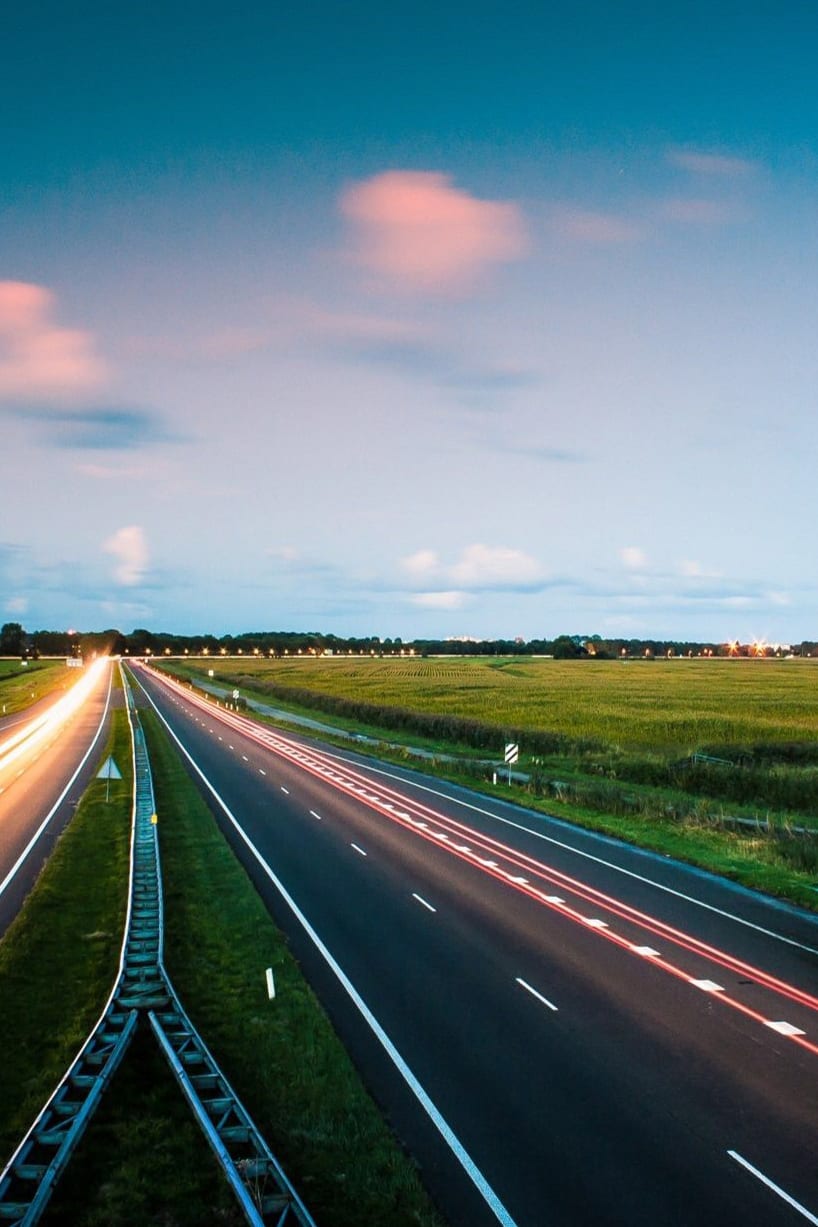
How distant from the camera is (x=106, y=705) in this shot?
101 m

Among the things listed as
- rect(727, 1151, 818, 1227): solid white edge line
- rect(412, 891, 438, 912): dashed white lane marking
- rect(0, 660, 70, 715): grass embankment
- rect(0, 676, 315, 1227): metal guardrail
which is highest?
rect(0, 676, 315, 1227): metal guardrail

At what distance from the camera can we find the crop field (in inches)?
2680

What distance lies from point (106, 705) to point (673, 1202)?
318 feet

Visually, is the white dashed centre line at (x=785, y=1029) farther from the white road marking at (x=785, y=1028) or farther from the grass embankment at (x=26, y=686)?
the grass embankment at (x=26, y=686)

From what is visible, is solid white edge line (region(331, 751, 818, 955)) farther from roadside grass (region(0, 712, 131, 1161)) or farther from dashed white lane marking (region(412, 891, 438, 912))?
roadside grass (region(0, 712, 131, 1161))

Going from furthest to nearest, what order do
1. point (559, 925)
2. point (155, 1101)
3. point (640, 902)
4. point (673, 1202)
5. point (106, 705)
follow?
1. point (106, 705)
2. point (640, 902)
3. point (559, 925)
4. point (155, 1101)
5. point (673, 1202)

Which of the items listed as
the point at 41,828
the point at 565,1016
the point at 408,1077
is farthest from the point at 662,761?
the point at 408,1077

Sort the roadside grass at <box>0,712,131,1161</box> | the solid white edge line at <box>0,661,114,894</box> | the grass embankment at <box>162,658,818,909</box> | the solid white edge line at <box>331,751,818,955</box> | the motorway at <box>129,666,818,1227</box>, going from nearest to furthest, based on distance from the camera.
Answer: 1. the motorway at <box>129,666,818,1227</box>
2. the roadside grass at <box>0,712,131,1161</box>
3. the solid white edge line at <box>331,751,818,955</box>
4. the solid white edge line at <box>0,661,114,894</box>
5. the grass embankment at <box>162,658,818,909</box>

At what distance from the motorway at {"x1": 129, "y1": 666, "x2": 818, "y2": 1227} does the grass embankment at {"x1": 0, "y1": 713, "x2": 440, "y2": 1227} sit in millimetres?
751

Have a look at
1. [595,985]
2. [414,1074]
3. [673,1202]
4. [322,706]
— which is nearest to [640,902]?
[595,985]

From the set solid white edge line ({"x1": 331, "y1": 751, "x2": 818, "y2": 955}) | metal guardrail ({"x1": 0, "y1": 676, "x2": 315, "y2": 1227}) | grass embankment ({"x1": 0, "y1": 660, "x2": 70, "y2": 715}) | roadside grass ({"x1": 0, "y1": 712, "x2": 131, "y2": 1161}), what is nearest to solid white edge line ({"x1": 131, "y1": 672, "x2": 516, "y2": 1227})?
metal guardrail ({"x1": 0, "y1": 676, "x2": 315, "y2": 1227})

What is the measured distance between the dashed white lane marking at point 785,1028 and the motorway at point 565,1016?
0.05 metres

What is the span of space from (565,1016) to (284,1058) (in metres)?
5.48

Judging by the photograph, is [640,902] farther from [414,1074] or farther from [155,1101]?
[155,1101]
